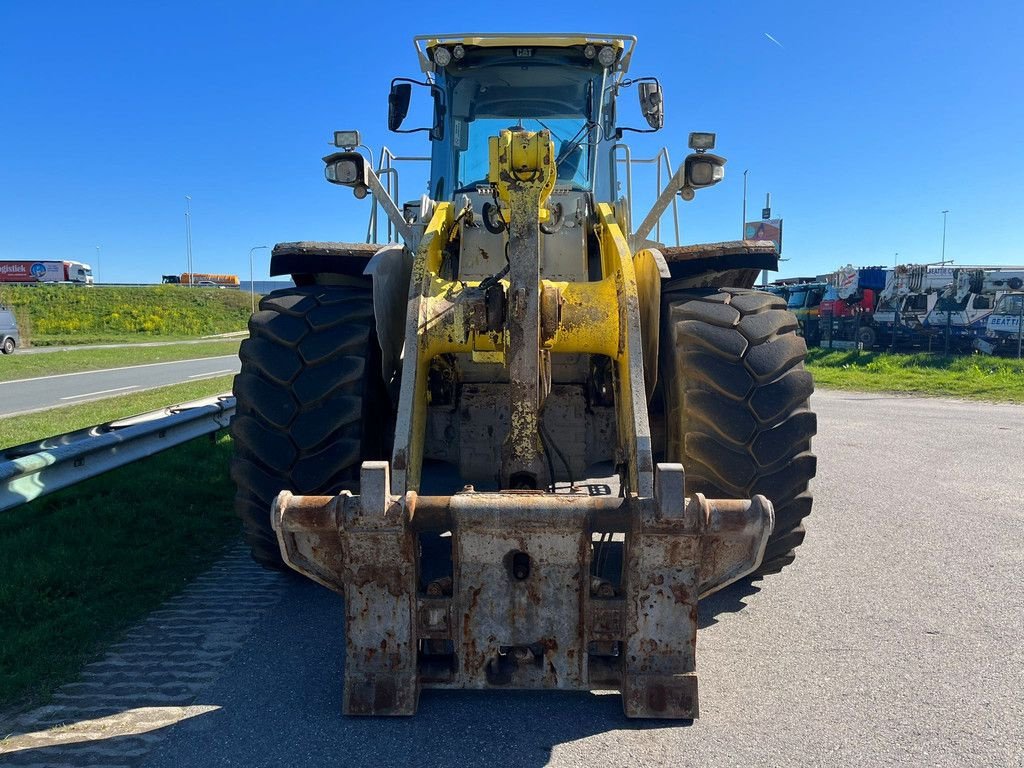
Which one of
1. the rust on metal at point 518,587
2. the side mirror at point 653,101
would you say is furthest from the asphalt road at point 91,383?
the rust on metal at point 518,587

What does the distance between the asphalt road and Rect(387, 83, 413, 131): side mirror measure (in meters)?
9.13

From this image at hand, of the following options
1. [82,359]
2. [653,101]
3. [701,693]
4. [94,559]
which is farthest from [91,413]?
[82,359]

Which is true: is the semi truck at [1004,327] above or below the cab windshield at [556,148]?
below

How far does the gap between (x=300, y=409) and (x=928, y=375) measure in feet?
58.3

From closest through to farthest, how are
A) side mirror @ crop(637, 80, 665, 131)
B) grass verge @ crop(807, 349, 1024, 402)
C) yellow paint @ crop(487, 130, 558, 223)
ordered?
yellow paint @ crop(487, 130, 558, 223)
side mirror @ crop(637, 80, 665, 131)
grass verge @ crop(807, 349, 1024, 402)

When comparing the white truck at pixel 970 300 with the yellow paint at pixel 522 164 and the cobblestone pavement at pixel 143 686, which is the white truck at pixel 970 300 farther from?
the cobblestone pavement at pixel 143 686

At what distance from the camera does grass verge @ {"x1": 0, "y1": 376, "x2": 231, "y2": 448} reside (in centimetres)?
902

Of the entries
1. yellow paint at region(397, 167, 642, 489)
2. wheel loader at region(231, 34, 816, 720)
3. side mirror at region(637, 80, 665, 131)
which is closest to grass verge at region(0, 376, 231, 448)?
wheel loader at region(231, 34, 816, 720)

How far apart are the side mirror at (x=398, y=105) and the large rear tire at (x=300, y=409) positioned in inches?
75.7

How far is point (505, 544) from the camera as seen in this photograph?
280 cm

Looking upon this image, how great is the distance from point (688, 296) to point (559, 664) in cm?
192

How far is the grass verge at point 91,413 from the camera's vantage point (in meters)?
9.02

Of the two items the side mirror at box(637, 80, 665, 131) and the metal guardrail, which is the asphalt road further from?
the side mirror at box(637, 80, 665, 131)

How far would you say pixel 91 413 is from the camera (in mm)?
11008
